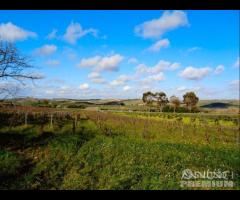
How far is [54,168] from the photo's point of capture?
48.4 feet

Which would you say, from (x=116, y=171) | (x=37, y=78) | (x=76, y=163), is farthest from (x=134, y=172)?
(x=37, y=78)

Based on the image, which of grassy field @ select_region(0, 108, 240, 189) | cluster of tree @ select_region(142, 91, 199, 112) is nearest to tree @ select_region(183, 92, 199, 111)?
cluster of tree @ select_region(142, 91, 199, 112)

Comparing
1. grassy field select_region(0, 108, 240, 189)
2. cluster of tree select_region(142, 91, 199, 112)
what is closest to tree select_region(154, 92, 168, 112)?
cluster of tree select_region(142, 91, 199, 112)

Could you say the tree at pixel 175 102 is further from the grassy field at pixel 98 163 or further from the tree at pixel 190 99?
the grassy field at pixel 98 163

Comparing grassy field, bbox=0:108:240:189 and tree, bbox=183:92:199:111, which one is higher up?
tree, bbox=183:92:199:111

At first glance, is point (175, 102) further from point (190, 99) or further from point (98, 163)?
point (98, 163)

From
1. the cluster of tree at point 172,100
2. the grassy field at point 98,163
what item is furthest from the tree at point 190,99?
the grassy field at point 98,163

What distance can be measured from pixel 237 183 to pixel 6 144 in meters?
14.0

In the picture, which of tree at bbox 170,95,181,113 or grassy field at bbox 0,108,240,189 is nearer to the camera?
grassy field at bbox 0,108,240,189

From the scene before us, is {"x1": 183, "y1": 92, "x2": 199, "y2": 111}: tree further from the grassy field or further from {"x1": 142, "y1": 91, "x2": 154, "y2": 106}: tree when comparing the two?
the grassy field

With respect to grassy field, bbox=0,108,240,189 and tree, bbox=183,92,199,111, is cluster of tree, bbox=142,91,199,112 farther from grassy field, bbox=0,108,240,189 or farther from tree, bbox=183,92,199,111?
grassy field, bbox=0,108,240,189

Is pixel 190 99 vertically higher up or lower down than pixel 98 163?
higher up

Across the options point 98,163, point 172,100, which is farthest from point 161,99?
point 98,163
